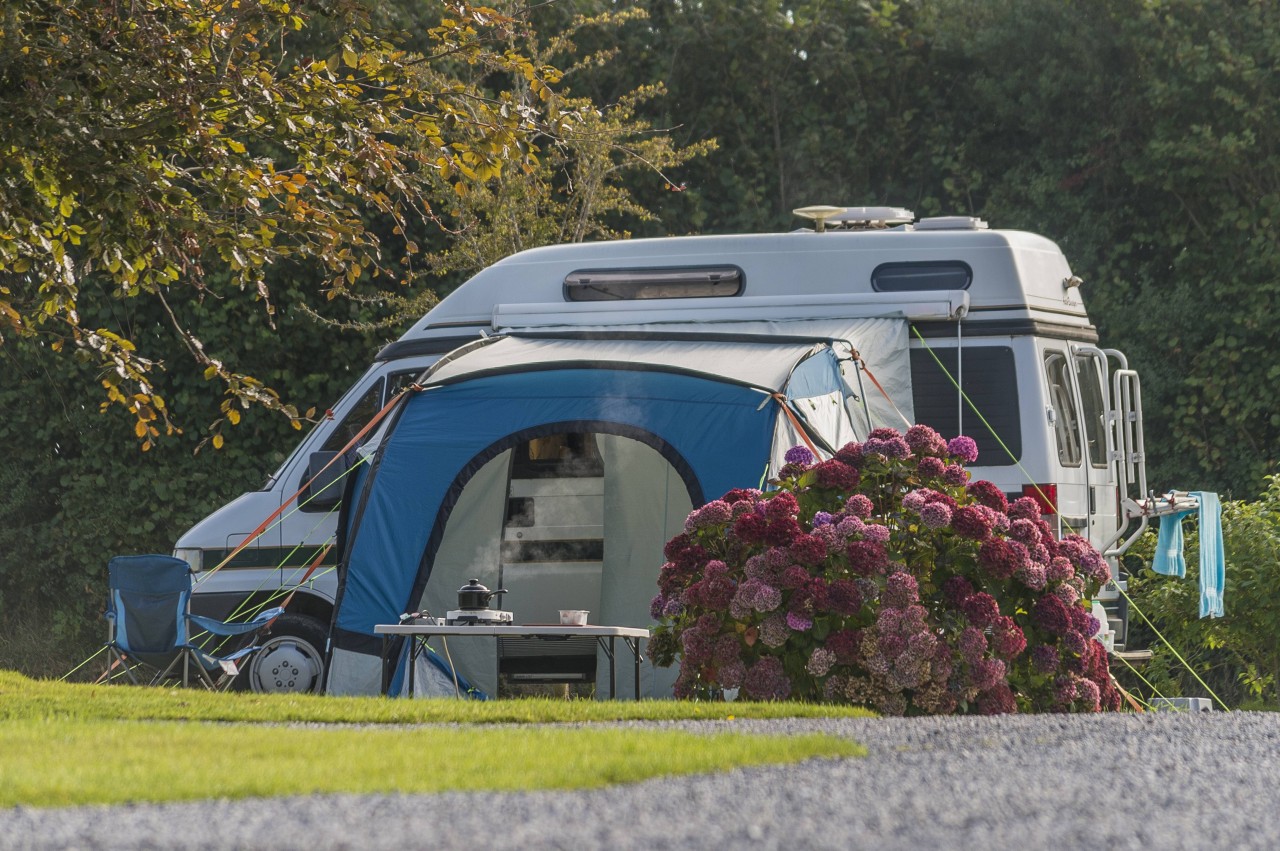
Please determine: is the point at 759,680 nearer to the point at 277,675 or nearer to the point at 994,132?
the point at 277,675

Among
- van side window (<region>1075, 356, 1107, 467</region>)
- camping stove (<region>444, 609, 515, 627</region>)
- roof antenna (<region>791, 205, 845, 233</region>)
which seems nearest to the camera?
camping stove (<region>444, 609, 515, 627</region>)

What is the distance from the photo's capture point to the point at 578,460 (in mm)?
9477

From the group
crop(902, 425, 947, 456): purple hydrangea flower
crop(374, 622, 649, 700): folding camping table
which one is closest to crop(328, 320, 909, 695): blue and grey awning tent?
crop(374, 622, 649, 700): folding camping table

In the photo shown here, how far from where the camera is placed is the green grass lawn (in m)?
4.45

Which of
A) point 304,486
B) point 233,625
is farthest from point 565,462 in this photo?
point 233,625

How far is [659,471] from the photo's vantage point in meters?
9.24

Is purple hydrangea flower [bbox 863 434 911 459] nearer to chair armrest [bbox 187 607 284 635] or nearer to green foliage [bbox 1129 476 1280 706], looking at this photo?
chair armrest [bbox 187 607 284 635]

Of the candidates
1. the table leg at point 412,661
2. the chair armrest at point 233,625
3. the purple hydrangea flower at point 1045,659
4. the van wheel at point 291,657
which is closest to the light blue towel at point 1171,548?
the purple hydrangea flower at point 1045,659

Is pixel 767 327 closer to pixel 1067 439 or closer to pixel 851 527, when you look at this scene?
pixel 1067 439

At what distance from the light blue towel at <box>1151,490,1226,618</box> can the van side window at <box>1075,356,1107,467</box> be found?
1.78 ft

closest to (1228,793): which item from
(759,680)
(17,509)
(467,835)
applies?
(467,835)

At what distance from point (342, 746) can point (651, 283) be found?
16.7 ft

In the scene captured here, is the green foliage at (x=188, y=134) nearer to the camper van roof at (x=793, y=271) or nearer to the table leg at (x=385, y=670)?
the table leg at (x=385, y=670)

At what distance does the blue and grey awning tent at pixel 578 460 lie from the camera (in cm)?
838
